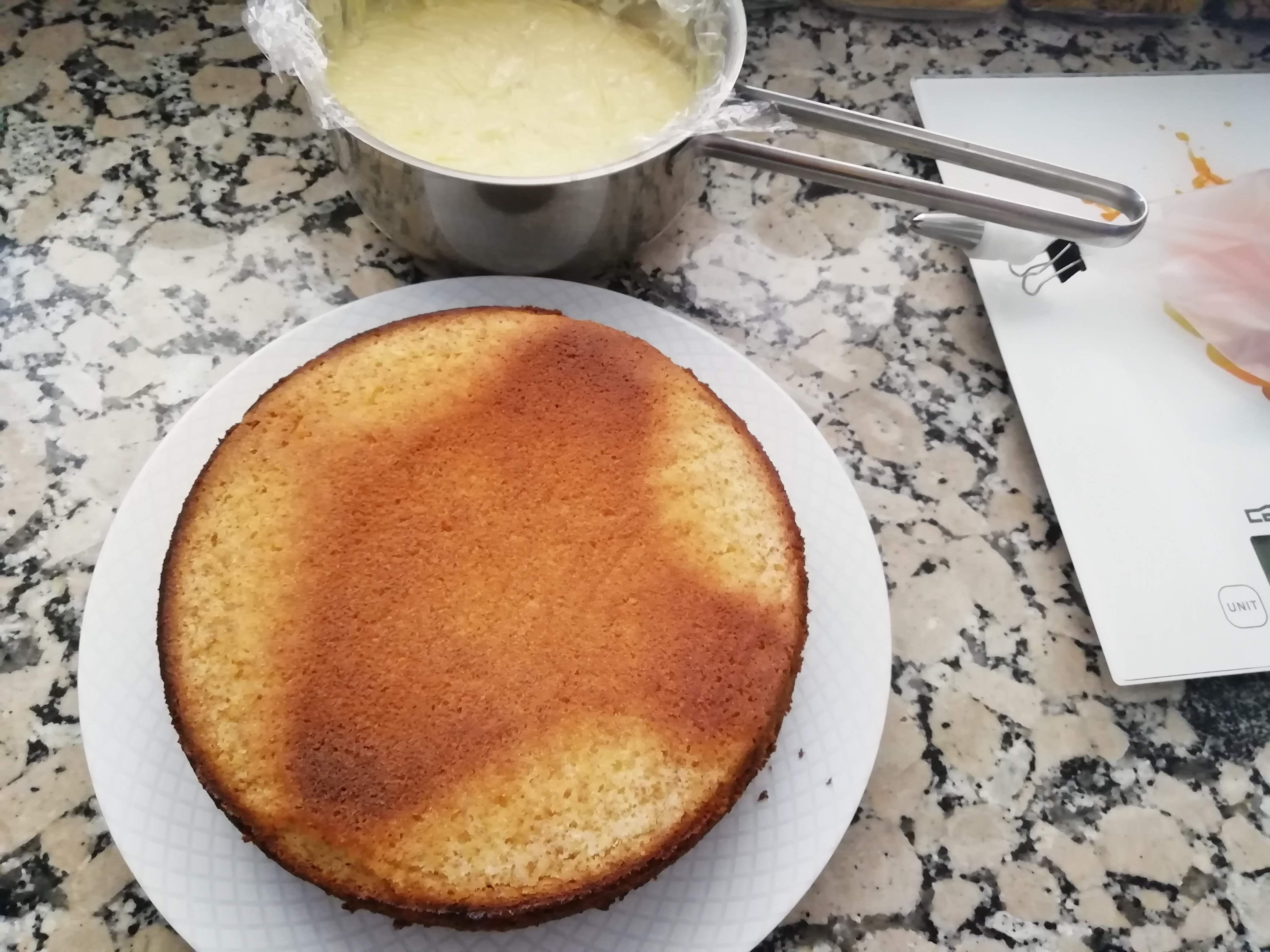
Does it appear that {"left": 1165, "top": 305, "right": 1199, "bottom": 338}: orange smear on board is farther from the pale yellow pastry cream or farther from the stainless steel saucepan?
the pale yellow pastry cream

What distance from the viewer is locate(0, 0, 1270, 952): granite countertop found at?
0.86 metres

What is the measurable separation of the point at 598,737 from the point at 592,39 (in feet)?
2.70

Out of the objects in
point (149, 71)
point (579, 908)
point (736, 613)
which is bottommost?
point (579, 908)

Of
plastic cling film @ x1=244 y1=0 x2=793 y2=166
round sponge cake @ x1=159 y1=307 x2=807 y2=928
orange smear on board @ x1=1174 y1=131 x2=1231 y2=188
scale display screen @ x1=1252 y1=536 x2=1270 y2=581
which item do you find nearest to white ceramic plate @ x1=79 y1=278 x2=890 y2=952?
round sponge cake @ x1=159 y1=307 x2=807 y2=928

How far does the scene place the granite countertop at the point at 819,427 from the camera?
2.81 ft

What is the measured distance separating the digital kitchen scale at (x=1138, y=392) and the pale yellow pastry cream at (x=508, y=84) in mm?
404

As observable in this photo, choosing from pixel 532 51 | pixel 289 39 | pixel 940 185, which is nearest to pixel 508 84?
pixel 532 51

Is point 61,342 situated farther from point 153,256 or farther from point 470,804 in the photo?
point 470,804

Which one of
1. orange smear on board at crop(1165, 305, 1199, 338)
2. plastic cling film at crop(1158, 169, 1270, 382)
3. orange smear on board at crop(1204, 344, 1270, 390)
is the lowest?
orange smear on board at crop(1204, 344, 1270, 390)

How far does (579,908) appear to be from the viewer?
0.70 meters

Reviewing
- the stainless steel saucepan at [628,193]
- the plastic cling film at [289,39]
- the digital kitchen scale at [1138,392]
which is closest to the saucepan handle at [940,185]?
the stainless steel saucepan at [628,193]

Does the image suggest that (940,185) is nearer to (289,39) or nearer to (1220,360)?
(1220,360)

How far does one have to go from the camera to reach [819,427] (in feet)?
3.50

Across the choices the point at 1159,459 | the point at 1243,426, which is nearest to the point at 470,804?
the point at 1159,459
